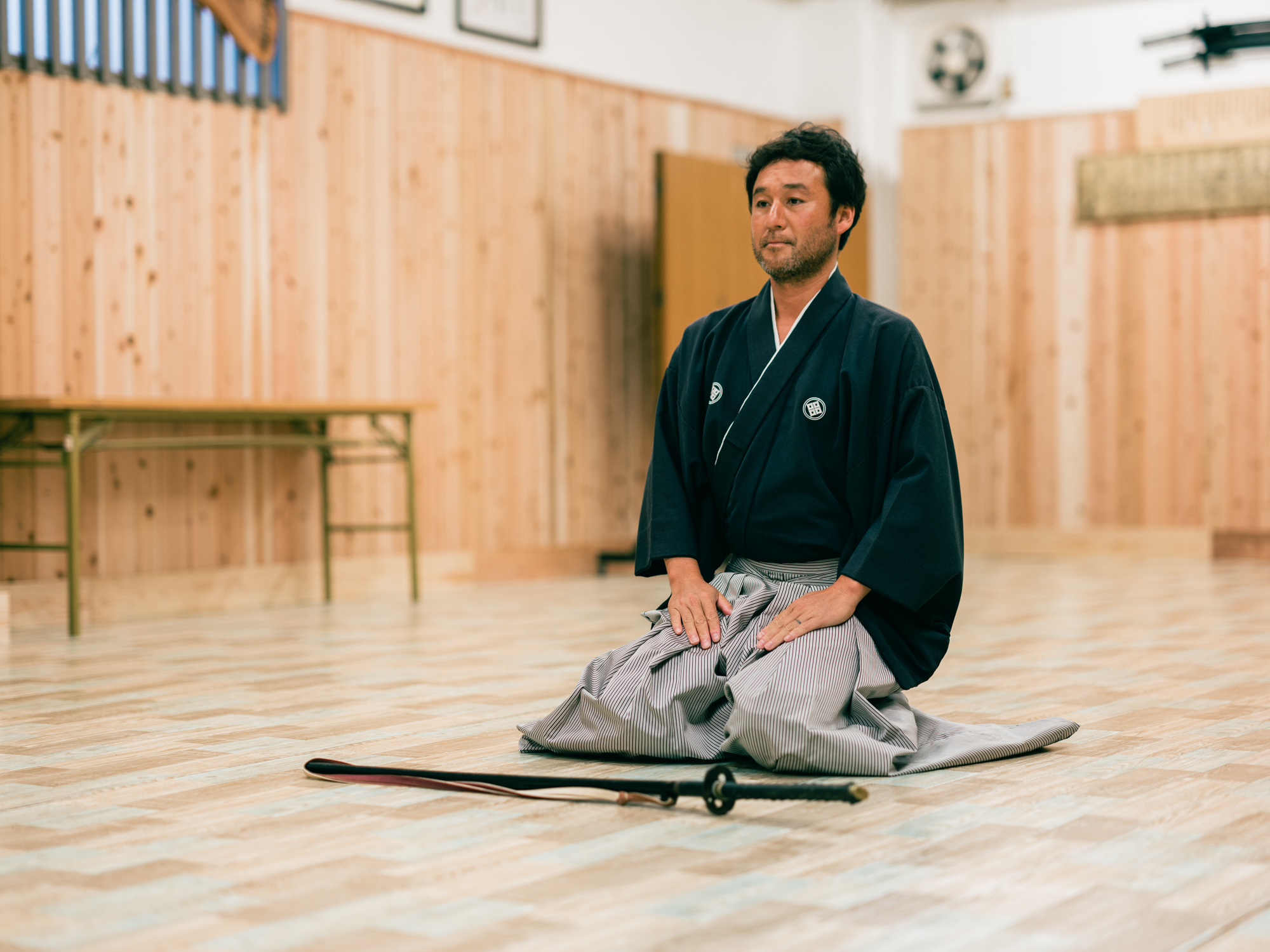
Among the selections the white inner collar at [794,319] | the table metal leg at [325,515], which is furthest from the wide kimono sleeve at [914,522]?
the table metal leg at [325,515]

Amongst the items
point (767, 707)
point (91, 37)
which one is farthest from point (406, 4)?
point (767, 707)

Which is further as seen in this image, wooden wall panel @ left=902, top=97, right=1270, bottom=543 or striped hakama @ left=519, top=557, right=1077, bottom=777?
wooden wall panel @ left=902, top=97, right=1270, bottom=543

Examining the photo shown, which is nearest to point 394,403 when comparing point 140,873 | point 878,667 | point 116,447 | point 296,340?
point 296,340

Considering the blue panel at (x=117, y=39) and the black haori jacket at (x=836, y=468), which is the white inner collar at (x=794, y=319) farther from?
the blue panel at (x=117, y=39)

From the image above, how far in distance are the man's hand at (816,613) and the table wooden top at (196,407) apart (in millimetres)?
2657

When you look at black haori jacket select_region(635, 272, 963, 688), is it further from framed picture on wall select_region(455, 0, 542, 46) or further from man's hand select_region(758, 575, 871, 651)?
framed picture on wall select_region(455, 0, 542, 46)

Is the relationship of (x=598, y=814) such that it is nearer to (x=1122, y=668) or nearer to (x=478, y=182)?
(x=1122, y=668)

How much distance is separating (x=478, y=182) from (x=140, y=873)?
4891 millimetres

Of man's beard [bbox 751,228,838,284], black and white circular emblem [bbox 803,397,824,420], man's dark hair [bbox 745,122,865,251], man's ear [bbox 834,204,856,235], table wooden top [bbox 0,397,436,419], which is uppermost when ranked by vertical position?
man's dark hair [bbox 745,122,865,251]

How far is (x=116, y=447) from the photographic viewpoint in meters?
4.46

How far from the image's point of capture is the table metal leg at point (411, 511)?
5.22 m

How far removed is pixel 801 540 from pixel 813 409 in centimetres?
20

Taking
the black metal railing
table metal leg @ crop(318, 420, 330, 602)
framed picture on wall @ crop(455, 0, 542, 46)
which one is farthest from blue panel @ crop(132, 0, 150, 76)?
framed picture on wall @ crop(455, 0, 542, 46)

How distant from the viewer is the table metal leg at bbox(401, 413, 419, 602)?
5223mm
